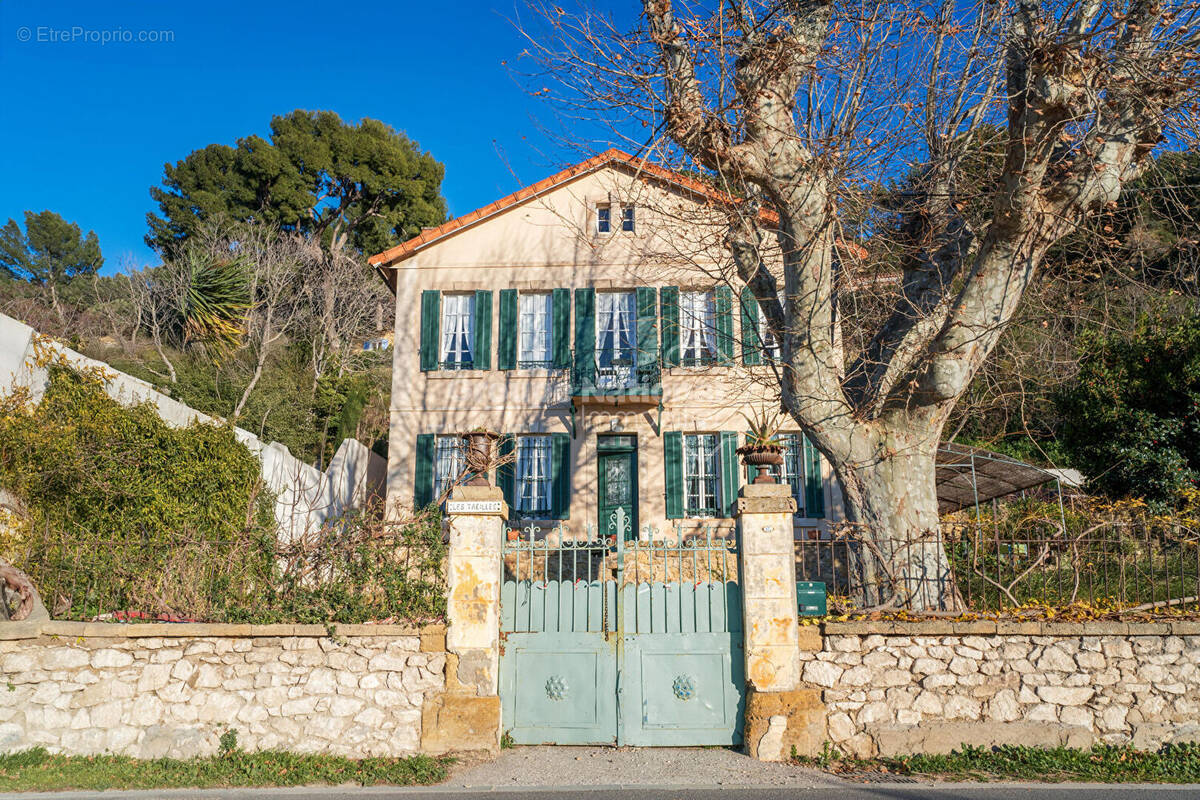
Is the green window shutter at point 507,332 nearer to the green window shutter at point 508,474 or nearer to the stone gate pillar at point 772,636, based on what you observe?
the green window shutter at point 508,474

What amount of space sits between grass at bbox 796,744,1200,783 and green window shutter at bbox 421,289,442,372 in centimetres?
Result: 1089

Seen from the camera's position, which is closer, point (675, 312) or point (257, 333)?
point (675, 312)

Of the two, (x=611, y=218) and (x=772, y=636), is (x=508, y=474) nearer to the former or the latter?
(x=611, y=218)

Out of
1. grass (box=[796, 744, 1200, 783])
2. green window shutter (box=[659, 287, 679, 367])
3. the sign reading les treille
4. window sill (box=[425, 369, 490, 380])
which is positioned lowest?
grass (box=[796, 744, 1200, 783])

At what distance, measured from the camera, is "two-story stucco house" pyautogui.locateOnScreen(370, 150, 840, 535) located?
15867 millimetres

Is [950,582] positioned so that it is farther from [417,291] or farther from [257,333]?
[257,333]

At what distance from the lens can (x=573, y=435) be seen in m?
16.2

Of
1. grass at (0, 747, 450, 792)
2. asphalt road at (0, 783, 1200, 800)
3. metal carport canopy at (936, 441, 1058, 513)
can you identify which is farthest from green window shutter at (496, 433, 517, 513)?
asphalt road at (0, 783, 1200, 800)

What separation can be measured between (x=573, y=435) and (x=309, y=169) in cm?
2000

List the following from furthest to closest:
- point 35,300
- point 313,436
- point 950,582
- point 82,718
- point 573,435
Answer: point 35,300 → point 313,436 → point 573,435 → point 950,582 → point 82,718

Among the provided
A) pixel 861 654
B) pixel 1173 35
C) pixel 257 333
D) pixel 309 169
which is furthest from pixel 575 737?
pixel 309 169

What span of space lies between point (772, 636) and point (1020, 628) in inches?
82.4

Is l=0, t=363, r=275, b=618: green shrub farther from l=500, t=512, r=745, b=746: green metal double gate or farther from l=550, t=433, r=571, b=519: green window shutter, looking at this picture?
l=550, t=433, r=571, b=519: green window shutter

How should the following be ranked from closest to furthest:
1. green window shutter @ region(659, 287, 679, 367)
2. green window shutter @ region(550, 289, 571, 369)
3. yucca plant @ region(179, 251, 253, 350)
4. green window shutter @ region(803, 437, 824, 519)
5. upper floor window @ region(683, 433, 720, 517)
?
green window shutter @ region(803, 437, 824, 519)
upper floor window @ region(683, 433, 720, 517)
green window shutter @ region(659, 287, 679, 367)
green window shutter @ region(550, 289, 571, 369)
yucca plant @ region(179, 251, 253, 350)
